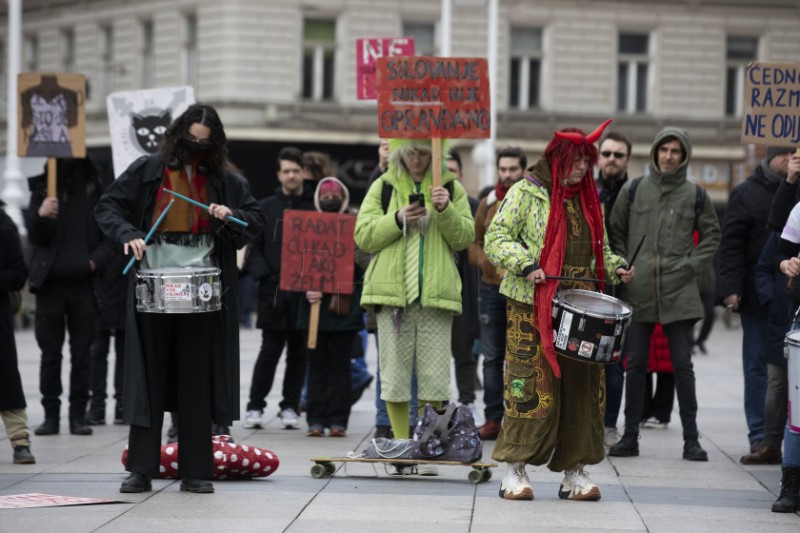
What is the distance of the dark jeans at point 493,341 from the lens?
10.9 meters

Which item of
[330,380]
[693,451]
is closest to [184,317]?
[330,380]

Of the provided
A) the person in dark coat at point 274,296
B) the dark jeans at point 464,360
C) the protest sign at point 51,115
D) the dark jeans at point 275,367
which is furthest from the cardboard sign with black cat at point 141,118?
the dark jeans at point 464,360

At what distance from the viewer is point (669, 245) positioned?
10203 millimetres

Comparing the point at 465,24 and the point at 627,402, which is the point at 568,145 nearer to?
the point at 627,402

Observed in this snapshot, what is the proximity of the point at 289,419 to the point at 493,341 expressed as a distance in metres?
1.75

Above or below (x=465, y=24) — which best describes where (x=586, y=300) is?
below

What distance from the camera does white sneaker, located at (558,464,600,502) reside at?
809cm

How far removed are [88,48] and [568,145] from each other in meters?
29.4

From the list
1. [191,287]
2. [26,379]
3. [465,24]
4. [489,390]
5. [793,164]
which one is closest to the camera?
[191,287]

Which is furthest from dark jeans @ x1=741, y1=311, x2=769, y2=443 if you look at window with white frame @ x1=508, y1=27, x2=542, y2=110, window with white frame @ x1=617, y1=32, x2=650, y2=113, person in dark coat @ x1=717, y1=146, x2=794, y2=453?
window with white frame @ x1=617, y1=32, x2=650, y2=113

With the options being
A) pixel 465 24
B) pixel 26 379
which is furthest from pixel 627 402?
pixel 465 24

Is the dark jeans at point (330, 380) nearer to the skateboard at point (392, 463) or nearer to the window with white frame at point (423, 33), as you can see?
the skateboard at point (392, 463)

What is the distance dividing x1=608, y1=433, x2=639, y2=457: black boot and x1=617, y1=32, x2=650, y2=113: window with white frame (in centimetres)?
2569

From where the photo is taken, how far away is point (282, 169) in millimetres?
11609
